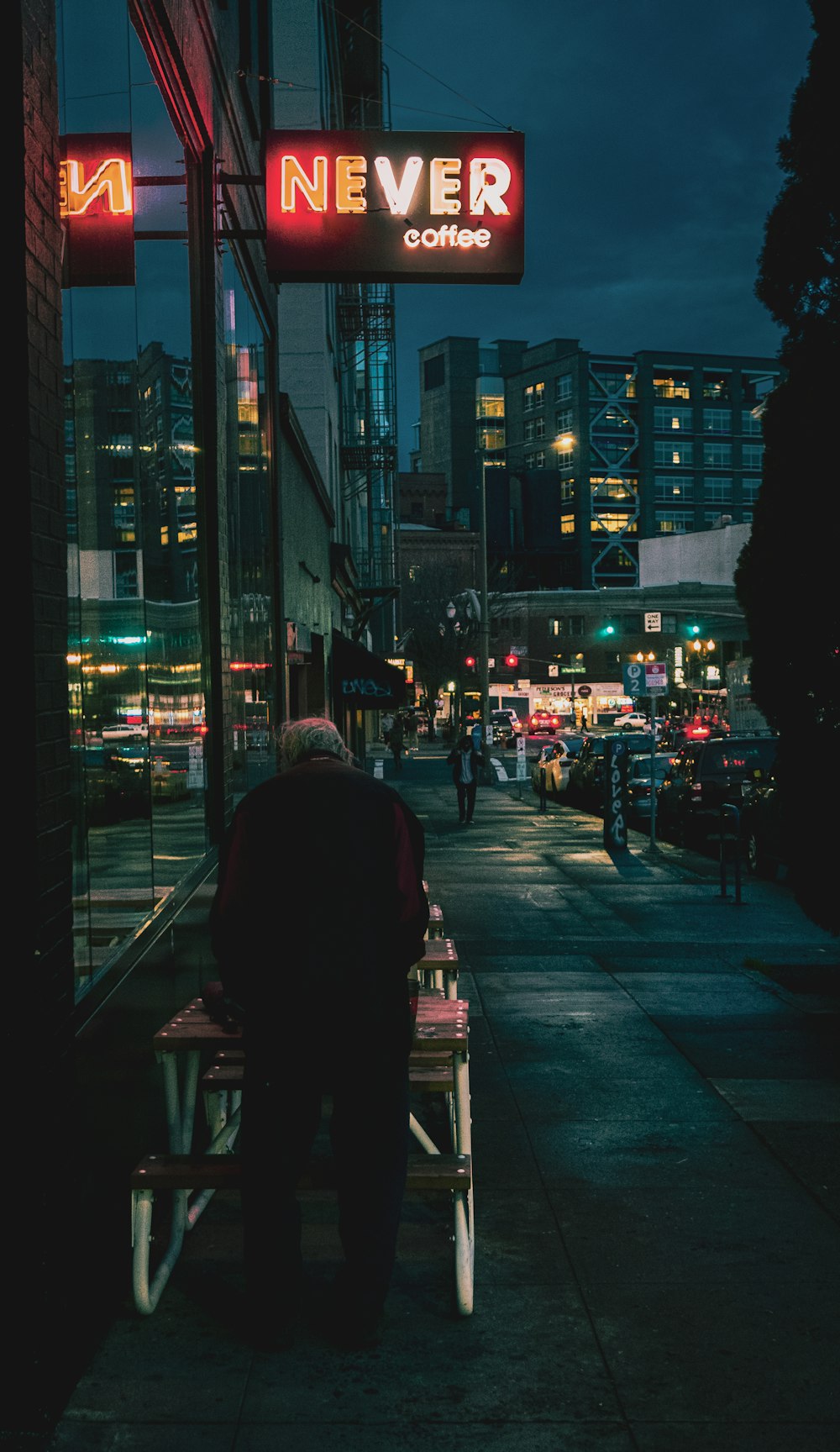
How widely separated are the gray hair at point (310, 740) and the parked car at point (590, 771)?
24948 millimetres

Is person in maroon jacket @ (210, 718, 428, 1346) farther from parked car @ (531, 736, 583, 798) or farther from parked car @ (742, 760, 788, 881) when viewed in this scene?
parked car @ (531, 736, 583, 798)

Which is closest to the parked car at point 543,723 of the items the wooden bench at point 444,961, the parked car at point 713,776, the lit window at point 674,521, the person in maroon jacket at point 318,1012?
the lit window at point 674,521

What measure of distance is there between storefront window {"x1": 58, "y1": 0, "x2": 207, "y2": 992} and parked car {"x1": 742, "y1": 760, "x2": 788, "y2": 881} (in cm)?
1070

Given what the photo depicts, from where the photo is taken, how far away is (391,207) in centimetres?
886

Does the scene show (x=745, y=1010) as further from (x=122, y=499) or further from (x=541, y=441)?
(x=541, y=441)

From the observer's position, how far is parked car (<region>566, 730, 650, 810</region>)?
30.0m

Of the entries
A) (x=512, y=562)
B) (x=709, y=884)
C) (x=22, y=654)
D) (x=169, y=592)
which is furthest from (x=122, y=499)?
(x=512, y=562)

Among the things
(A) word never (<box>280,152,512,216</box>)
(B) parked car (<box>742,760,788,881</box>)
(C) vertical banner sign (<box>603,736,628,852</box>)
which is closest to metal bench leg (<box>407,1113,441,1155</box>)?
(A) word never (<box>280,152,512,216</box>)

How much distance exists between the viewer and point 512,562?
113 m

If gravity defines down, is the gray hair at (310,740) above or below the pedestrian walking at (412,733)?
above

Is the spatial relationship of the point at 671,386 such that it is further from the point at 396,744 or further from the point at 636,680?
the point at 636,680

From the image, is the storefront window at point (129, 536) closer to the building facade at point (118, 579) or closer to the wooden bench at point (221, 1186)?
the building facade at point (118, 579)

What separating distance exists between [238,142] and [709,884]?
1018cm

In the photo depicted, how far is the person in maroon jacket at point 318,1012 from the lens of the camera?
385 cm
